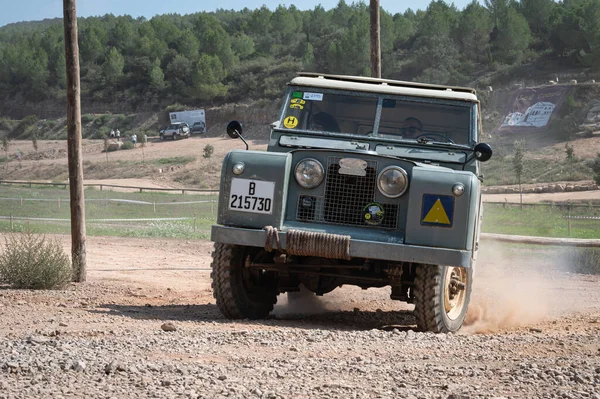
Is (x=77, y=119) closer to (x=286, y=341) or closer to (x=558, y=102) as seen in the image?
(x=286, y=341)

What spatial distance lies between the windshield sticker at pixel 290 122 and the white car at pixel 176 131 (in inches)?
2784

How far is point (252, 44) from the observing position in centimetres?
11025

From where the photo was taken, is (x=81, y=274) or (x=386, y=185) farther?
(x=81, y=274)

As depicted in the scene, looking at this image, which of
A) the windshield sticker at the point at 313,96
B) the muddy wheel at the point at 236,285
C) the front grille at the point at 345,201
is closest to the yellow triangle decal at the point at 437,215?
the front grille at the point at 345,201

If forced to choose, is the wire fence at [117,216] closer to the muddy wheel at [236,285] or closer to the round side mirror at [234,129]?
the round side mirror at [234,129]

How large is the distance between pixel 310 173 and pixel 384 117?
155cm

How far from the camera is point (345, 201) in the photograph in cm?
964

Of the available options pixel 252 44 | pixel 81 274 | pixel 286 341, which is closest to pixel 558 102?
pixel 252 44

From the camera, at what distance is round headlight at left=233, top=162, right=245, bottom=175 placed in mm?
9570

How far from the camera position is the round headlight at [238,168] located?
9570mm

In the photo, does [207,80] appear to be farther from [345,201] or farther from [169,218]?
[345,201]

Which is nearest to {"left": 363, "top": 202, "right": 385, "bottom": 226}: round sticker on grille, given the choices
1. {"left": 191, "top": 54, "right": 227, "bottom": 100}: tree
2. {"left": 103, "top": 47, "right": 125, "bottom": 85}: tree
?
{"left": 191, "top": 54, "right": 227, "bottom": 100}: tree

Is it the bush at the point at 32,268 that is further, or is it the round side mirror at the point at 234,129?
the bush at the point at 32,268

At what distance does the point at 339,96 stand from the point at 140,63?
3785 inches
